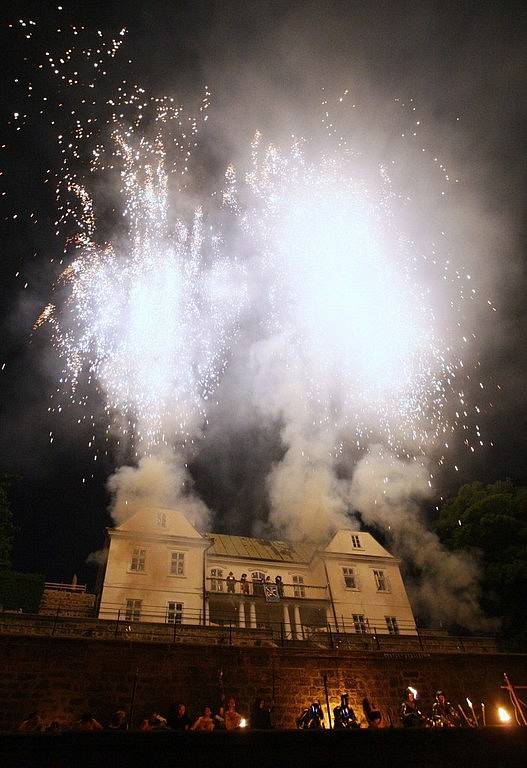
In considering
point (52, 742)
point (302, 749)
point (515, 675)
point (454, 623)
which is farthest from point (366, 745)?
point (454, 623)

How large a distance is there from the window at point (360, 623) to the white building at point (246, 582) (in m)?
0.06

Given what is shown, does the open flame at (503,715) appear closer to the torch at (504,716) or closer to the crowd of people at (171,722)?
the torch at (504,716)

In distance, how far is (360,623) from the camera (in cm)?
2631

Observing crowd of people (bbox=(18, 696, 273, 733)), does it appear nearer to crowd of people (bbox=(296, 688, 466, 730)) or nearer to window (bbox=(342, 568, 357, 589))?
crowd of people (bbox=(296, 688, 466, 730))

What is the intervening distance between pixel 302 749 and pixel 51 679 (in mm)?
12508

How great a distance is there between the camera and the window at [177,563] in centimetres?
2550

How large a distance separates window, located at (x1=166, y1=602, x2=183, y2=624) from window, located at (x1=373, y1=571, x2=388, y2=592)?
1315cm

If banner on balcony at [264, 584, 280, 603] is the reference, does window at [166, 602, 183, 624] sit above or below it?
below

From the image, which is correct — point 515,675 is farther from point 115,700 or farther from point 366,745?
point 366,745

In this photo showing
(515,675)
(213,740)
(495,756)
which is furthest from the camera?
(515,675)

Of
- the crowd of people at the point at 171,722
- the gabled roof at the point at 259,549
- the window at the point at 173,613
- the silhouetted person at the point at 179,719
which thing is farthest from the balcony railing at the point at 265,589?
the silhouetted person at the point at 179,719

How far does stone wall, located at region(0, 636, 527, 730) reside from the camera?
41.7ft

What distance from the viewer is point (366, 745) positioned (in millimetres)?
4148

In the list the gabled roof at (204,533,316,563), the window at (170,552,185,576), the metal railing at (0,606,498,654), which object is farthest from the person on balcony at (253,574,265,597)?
the window at (170,552,185,576)
